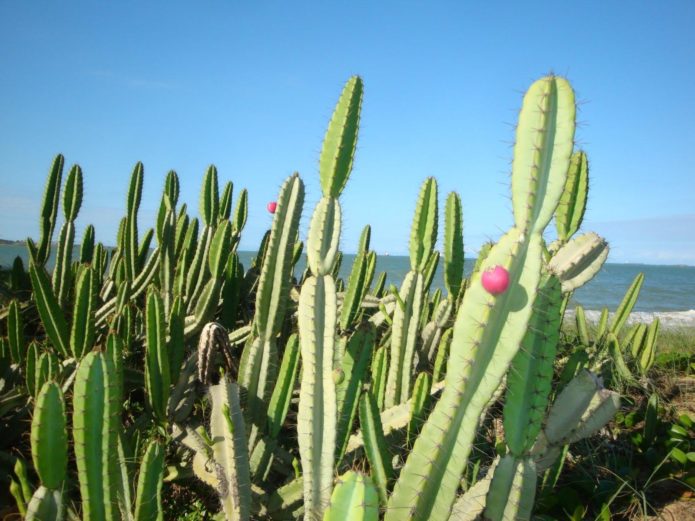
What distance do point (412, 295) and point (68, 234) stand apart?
2.53 meters

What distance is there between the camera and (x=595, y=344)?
4.24 meters

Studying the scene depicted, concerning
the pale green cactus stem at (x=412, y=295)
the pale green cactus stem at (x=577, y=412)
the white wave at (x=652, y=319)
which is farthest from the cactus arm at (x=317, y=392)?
the white wave at (x=652, y=319)

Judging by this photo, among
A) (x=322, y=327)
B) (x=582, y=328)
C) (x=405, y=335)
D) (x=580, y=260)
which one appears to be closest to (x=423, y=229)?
(x=405, y=335)

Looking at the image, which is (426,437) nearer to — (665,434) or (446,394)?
(446,394)

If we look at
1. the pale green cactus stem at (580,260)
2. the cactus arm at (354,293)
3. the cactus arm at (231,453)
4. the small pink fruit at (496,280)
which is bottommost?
the cactus arm at (231,453)

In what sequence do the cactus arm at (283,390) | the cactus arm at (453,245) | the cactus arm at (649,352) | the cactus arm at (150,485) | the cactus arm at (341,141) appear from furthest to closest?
the cactus arm at (649,352), the cactus arm at (453,245), the cactus arm at (283,390), the cactus arm at (341,141), the cactus arm at (150,485)

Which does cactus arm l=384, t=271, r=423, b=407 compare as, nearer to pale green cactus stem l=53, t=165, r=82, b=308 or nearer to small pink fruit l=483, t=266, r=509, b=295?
small pink fruit l=483, t=266, r=509, b=295

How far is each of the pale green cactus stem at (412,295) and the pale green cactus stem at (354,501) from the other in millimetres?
1303

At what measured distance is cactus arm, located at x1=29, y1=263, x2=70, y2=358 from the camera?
2.74m

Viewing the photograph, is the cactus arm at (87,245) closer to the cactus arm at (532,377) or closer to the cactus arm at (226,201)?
the cactus arm at (226,201)

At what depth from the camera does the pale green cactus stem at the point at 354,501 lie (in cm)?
129

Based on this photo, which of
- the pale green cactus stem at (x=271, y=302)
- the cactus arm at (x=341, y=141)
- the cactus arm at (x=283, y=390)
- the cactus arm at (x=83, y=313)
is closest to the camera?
the cactus arm at (x=341, y=141)

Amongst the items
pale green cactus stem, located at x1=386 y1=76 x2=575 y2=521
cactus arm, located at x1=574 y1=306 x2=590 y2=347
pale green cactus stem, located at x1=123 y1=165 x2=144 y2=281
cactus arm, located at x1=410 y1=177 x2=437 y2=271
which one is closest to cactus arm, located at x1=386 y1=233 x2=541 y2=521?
pale green cactus stem, located at x1=386 y1=76 x2=575 y2=521

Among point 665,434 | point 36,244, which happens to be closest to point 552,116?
point 665,434
